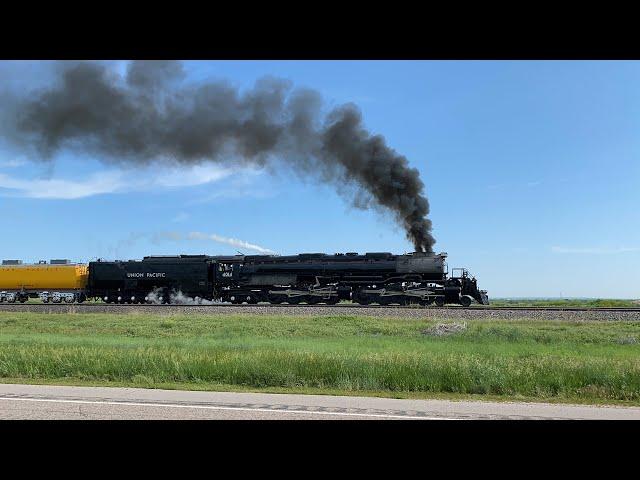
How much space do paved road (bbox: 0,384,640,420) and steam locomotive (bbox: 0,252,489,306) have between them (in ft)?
80.0

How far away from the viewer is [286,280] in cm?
3644

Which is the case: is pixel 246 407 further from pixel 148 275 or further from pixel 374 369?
pixel 148 275

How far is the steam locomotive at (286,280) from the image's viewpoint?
111 feet

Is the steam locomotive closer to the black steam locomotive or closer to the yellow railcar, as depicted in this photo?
the black steam locomotive

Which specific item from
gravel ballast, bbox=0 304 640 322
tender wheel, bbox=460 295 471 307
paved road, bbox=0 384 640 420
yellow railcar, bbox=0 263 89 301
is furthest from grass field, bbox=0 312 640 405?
yellow railcar, bbox=0 263 89 301

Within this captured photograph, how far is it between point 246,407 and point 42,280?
43439 millimetres

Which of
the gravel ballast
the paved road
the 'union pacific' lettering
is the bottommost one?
the paved road

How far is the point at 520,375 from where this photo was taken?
37.6 feet

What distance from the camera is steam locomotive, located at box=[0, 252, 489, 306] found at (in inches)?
1329

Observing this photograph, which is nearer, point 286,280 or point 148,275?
point 286,280

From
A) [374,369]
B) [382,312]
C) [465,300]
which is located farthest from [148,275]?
[374,369]
